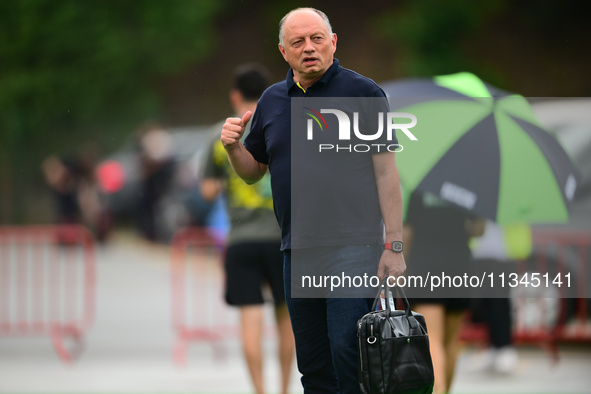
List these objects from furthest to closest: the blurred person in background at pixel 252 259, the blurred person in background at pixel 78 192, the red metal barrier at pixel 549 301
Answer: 1. the blurred person in background at pixel 78 192
2. the red metal barrier at pixel 549 301
3. the blurred person in background at pixel 252 259

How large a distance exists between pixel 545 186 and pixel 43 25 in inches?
476

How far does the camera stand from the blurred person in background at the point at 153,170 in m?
17.7

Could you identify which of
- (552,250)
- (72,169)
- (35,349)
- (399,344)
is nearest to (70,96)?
(72,169)

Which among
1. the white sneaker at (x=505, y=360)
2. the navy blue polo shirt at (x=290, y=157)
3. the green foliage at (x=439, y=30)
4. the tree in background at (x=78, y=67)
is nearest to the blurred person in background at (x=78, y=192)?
the tree in background at (x=78, y=67)

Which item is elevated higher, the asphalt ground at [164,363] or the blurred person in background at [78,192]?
the blurred person in background at [78,192]

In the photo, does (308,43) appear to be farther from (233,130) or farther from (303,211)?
(303,211)

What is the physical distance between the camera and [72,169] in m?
19.0

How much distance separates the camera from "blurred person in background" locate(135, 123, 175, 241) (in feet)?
58.0

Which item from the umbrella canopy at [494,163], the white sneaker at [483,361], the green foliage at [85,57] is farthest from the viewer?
the green foliage at [85,57]

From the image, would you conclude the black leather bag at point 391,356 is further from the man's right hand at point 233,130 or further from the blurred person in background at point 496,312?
the blurred person in background at point 496,312

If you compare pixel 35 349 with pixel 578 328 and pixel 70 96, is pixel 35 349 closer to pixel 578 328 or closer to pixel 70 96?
pixel 578 328

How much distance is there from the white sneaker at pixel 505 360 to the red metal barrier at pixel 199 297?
95.5 inches

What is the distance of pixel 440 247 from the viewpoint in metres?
5.68

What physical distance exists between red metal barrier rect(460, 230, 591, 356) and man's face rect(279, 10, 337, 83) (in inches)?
199
